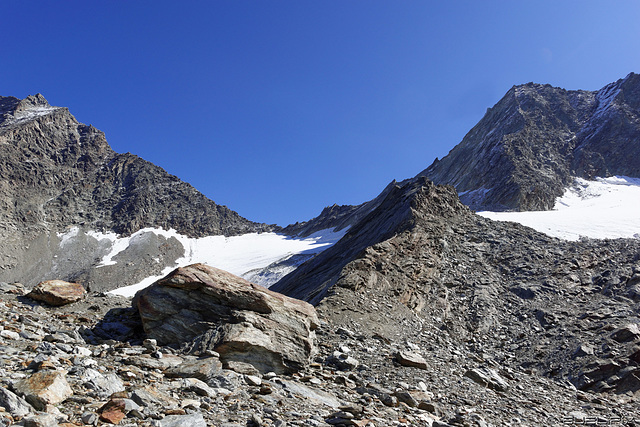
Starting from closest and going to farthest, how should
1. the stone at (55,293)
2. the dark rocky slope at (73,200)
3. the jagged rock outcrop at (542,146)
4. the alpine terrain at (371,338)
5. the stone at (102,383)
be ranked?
the stone at (102,383), the alpine terrain at (371,338), the stone at (55,293), the jagged rock outcrop at (542,146), the dark rocky slope at (73,200)

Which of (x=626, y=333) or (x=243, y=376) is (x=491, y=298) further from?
(x=243, y=376)

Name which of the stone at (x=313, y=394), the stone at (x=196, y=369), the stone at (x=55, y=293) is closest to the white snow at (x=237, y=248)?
the stone at (x=55, y=293)

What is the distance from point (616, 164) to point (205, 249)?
411 ft

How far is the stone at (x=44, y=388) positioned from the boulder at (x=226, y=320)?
364cm

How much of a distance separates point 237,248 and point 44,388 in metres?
142

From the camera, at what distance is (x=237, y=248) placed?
14438 centimetres

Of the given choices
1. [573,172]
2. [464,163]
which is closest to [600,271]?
[573,172]

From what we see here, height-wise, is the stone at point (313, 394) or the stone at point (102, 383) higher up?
the stone at point (102, 383)

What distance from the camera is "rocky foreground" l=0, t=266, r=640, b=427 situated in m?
5.69

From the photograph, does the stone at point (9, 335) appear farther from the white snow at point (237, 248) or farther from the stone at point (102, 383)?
the white snow at point (237, 248)

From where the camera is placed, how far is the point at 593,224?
42375 mm

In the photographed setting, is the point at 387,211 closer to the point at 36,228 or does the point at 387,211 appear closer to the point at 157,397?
the point at 157,397

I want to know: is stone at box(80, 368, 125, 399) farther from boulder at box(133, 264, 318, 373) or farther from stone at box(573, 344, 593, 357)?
stone at box(573, 344, 593, 357)

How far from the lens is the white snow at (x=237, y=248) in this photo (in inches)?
4437
